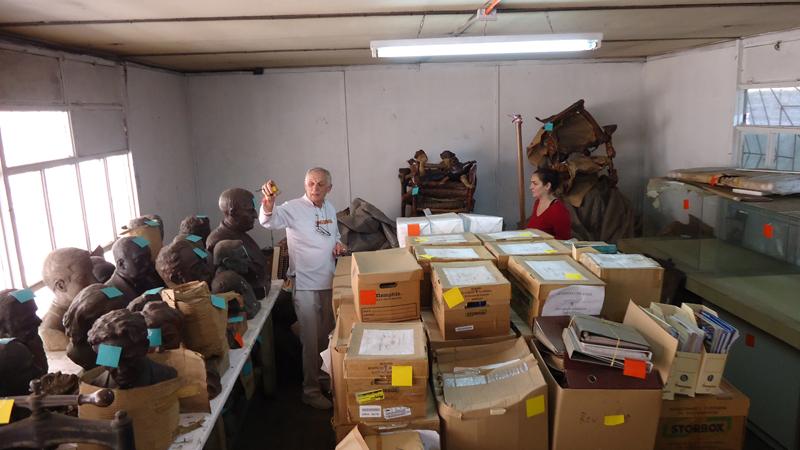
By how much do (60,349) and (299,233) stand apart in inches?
58.3

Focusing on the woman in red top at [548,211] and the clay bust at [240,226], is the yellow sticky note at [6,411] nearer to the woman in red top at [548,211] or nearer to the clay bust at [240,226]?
the clay bust at [240,226]

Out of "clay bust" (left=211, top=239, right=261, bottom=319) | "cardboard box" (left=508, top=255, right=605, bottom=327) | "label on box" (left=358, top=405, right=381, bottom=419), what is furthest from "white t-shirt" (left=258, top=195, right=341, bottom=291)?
"label on box" (left=358, top=405, right=381, bottom=419)

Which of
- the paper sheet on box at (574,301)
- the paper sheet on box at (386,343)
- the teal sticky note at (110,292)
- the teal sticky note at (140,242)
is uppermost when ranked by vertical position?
the teal sticky note at (140,242)

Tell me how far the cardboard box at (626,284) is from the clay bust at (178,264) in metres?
2.02

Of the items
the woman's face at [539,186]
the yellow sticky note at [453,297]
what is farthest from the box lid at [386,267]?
the woman's face at [539,186]

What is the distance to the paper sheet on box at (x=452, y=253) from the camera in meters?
2.82

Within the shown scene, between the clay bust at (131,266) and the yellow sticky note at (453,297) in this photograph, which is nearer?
the yellow sticky note at (453,297)

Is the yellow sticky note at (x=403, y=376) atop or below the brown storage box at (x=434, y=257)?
below

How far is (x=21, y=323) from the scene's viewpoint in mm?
2102

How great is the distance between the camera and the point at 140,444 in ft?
5.93

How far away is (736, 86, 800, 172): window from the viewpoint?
3.82 meters

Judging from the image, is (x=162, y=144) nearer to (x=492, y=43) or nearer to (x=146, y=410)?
(x=492, y=43)

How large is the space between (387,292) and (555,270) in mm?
823

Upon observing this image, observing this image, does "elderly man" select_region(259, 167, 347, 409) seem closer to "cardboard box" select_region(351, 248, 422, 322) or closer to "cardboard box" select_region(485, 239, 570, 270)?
"cardboard box" select_region(351, 248, 422, 322)
